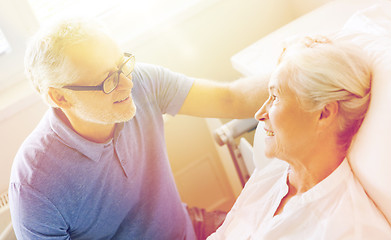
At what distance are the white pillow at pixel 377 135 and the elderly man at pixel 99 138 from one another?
1.20 feet

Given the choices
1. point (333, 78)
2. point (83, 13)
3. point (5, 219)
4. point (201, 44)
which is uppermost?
point (83, 13)

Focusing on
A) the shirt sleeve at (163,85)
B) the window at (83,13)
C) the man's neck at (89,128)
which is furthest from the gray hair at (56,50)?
the window at (83,13)

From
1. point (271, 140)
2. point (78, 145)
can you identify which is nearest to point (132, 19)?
point (78, 145)

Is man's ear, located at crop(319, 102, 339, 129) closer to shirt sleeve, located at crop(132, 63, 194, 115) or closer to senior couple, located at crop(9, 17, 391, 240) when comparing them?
senior couple, located at crop(9, 17, 391, 240)

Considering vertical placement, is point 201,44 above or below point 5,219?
above

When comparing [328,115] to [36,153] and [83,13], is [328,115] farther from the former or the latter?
[83,13]

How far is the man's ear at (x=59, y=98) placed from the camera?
100 cm

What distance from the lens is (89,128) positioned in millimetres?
1083

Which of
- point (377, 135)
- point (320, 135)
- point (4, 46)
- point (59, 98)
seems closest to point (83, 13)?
point (4, 46)

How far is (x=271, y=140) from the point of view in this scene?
0.91 meters

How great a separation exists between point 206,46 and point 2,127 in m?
0.90

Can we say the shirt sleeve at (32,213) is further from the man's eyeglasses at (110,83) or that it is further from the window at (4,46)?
the window at (4,46)

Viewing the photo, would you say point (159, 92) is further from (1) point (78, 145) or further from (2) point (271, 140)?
(2) point (271, 140)

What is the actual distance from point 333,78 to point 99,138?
709mm
